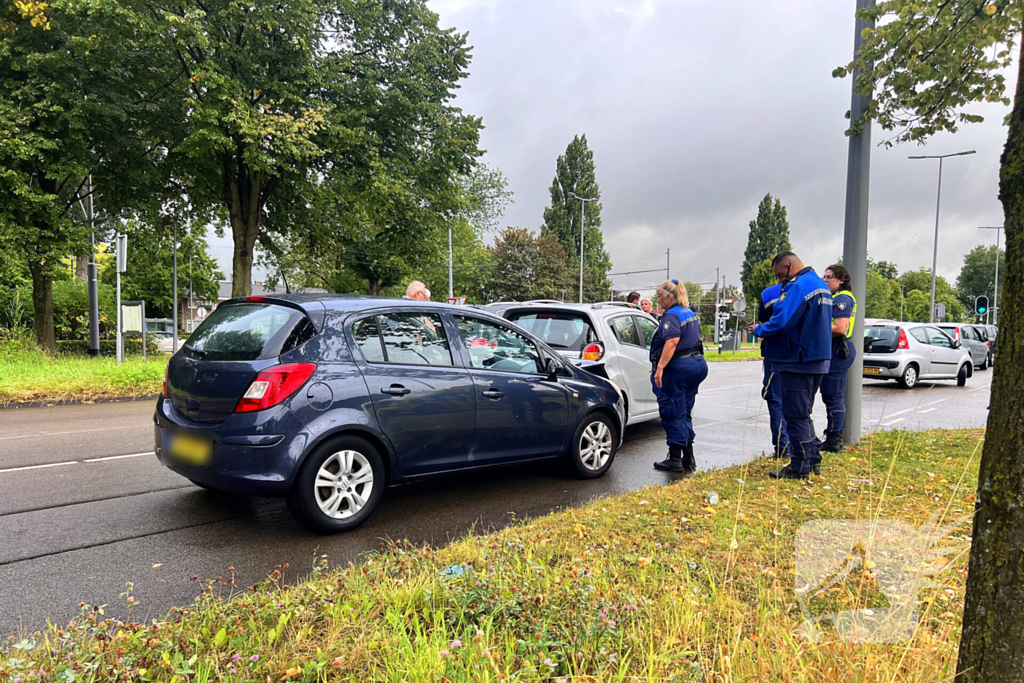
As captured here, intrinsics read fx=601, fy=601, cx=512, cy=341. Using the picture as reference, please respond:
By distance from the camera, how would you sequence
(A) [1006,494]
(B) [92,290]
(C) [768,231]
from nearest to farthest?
(A) [1006,494], (B) [92,290], (C) [768,231]

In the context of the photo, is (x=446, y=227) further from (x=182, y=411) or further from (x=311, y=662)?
(x=311, y=662)

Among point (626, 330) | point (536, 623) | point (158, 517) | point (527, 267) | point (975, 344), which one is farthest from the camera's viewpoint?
point (527, 267)

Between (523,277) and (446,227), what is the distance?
96.3 feet

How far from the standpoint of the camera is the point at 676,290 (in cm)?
613

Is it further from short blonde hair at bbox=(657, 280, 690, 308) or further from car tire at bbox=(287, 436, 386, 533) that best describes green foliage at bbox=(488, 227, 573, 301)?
car tire at bbox=(287, 436, 386, 533)

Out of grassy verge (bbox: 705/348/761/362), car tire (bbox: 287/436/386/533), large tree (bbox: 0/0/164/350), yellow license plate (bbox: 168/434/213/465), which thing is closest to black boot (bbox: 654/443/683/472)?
car tire (bbox: 287/436/386/533)

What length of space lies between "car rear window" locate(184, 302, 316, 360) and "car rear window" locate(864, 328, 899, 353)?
15385 mm

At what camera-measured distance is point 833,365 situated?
6.46 metres

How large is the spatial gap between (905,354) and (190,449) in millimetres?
16089

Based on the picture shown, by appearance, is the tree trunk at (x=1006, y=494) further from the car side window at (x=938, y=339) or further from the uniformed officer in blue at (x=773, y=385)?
the car side window at (x=938, y=339)

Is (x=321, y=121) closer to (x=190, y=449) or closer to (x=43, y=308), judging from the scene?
(x=43, y=308)

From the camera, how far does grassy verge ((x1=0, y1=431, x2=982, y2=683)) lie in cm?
212

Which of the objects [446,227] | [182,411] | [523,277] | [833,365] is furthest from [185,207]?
[523,277]

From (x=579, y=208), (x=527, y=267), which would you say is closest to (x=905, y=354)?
(x=527, y=267)
